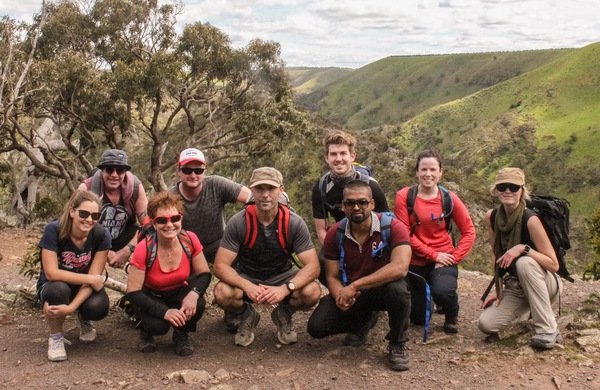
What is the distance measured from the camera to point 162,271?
512 cm

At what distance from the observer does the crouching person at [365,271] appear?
4.96 metres

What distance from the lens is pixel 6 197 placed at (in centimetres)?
2122

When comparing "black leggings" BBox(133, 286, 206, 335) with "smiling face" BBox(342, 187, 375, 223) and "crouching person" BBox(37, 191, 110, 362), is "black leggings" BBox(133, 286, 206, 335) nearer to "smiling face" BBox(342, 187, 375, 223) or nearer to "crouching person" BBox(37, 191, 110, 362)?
"crouching person" BBox(37, 191, 110, 362)

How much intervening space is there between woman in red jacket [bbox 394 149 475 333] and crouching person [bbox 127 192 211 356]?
7.19 feet

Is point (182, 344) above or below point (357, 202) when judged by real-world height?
below

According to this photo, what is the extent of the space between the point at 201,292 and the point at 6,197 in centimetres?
1896

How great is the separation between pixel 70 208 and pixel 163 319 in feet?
4.33

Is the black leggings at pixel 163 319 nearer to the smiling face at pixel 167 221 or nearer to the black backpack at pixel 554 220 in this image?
the smiling face at pixel 167 221

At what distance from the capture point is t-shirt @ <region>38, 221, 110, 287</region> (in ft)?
16.9

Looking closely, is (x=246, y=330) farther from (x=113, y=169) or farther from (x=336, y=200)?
(x=113, y=169)

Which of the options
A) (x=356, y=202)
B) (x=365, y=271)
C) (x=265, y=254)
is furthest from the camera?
(x=265, y=254)

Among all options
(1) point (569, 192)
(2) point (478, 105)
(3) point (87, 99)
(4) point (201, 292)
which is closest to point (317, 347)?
(4) point (201, 292)

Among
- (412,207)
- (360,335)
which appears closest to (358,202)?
(412,207)

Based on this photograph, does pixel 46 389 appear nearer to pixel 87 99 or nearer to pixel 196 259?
pixel 196 259
